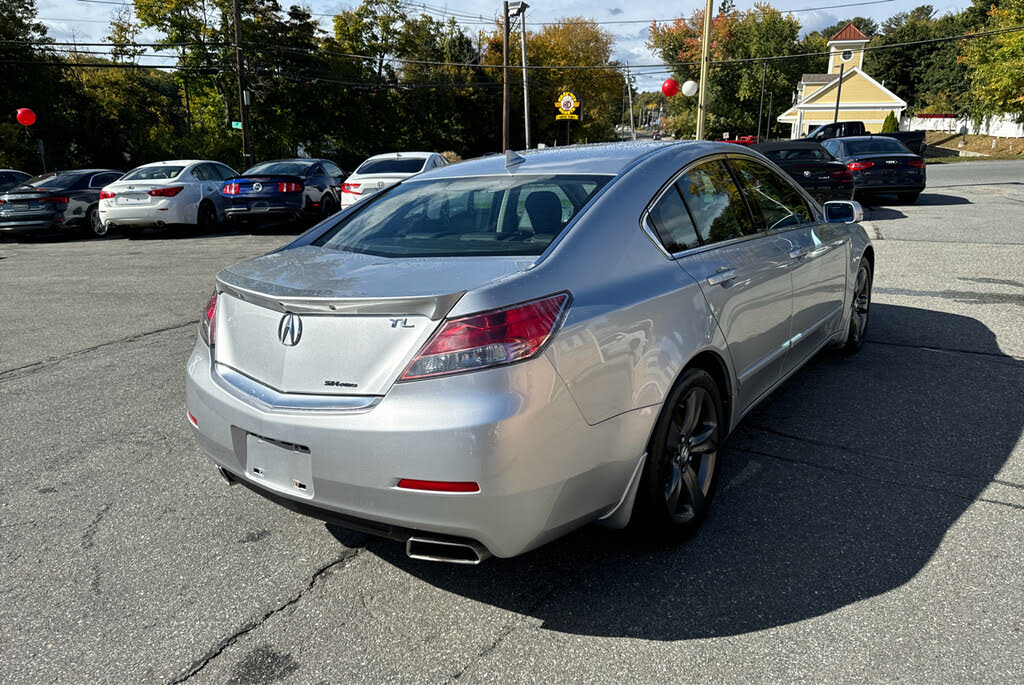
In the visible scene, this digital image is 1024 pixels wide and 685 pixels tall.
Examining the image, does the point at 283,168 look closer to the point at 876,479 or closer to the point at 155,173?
the point at 155,173

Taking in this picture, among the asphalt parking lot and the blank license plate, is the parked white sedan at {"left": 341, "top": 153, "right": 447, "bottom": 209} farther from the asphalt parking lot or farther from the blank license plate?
the blank license plate

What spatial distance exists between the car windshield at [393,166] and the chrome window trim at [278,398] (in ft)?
44.8

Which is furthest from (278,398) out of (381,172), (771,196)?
(381,172)

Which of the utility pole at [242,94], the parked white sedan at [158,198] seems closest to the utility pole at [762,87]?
the utility pole at [242,94]

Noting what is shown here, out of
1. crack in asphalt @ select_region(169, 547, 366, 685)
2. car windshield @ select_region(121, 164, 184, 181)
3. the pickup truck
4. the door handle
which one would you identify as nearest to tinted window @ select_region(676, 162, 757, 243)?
the door handle

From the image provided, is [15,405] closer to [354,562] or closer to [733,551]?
[354,562]

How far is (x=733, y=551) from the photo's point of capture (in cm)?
307

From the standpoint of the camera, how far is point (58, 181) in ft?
54.9

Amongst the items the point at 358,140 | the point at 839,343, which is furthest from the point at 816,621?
the point at 358,140

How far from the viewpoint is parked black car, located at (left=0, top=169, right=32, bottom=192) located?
18.8 metres

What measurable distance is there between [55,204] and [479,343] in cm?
1701

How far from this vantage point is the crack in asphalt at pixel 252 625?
2428 mm

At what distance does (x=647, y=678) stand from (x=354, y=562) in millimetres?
1272

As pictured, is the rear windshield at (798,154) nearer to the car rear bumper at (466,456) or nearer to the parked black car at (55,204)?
the car rear bumper at (466,456)
